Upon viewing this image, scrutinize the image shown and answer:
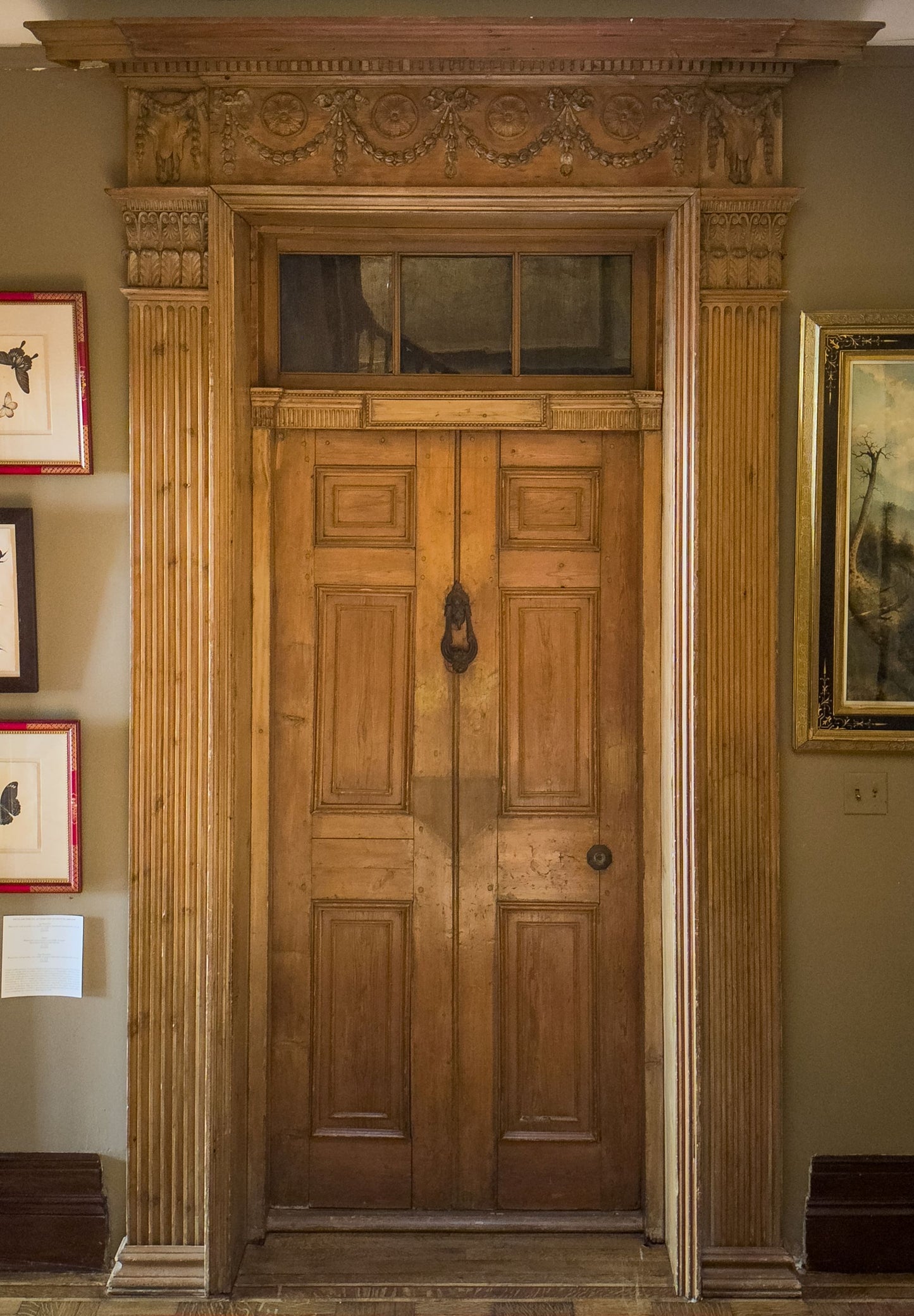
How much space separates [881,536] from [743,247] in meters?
0.84

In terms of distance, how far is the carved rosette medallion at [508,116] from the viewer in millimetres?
2621

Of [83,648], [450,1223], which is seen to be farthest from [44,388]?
[450,1223]

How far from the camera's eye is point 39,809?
2.71 metres

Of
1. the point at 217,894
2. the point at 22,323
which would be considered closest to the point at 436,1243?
the point at 217,894

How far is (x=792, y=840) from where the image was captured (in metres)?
2.70

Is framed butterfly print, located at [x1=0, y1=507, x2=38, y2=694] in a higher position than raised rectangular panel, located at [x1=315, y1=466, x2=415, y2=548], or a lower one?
lower

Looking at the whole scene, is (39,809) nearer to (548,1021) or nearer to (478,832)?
(478,832)

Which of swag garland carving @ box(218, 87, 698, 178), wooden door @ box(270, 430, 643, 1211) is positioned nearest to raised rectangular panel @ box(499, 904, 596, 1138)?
wooden door @ box(270, 430, 643, 1211)

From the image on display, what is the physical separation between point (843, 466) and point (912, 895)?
45.9 inches

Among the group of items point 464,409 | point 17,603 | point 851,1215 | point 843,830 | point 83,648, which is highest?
point 464,409

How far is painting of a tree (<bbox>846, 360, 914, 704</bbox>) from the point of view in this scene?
267 cm

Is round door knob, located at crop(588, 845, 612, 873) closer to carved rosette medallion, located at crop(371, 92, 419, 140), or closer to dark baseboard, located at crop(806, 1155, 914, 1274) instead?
dark baseboard, located at crop(806, 1155, 914, 1274)

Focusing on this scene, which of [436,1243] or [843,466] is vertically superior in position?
[843,466]

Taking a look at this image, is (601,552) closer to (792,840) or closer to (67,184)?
(792,840)
